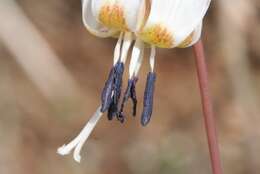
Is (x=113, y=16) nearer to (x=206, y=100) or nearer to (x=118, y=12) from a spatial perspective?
(x=118, y=12)

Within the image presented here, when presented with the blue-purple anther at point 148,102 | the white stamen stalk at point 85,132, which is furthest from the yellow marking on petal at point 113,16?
the white stamen stalk at point 85,132

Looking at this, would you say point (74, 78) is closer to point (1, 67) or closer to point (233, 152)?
point (1, 67)

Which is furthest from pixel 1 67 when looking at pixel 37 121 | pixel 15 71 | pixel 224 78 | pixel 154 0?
pixel 154 0

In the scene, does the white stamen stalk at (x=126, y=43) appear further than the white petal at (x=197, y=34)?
Yes

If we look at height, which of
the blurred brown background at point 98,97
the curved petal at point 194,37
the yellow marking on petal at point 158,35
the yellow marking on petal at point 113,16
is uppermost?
the yellow marking on petal at point 113,16

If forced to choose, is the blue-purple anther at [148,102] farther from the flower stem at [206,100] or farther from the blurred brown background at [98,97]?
the blurred brown background at [98,97]

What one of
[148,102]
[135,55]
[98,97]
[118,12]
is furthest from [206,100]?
[98,97]

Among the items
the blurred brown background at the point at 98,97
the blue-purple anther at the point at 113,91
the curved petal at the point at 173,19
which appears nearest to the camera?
the curved petal at the point at 173,19

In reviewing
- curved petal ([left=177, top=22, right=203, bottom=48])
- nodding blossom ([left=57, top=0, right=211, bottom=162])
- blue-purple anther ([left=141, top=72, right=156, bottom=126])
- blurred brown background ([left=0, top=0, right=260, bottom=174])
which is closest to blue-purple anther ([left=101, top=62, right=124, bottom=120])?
nodding blossom ([left=57, top=0, right=211, bottom=162])
